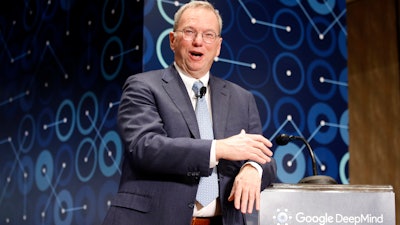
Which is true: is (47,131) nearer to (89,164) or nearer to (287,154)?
(89,164)

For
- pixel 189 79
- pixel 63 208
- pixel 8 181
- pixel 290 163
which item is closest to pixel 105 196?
pixel 63 208

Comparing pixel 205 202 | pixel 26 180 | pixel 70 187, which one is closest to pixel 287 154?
pixel 70 187

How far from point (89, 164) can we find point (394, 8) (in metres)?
2.70

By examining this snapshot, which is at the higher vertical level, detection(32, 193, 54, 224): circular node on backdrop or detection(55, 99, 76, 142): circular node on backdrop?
detection(55, 99, 76, 142): circular node on backdrop

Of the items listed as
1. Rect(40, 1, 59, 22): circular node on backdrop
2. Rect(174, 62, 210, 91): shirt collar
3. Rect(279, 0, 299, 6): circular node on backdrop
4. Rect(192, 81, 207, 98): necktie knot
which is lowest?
Rect(192, 81, 207, 98): necktie knot

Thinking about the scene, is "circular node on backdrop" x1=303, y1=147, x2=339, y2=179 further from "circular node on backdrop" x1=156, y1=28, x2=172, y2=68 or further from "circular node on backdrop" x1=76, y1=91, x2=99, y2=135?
"circular node on backdrop" x1=76, y1=91, x2=99, y2=135

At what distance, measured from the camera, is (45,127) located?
361 centimetres

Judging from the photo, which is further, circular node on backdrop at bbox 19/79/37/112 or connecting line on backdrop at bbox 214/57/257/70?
circular node on backdrop at bbox 19/79/37/112

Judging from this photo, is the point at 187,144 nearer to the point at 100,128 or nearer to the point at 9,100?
the point at 100,128

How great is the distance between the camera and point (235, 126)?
1960 mm

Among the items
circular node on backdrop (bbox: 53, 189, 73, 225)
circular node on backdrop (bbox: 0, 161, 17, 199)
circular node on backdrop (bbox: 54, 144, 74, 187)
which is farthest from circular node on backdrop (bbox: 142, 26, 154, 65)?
circular node on backdrop (bbox: 0, 161, 17, 199)

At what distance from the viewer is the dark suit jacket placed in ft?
5.57

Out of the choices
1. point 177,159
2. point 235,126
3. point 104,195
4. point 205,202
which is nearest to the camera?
point 177,159

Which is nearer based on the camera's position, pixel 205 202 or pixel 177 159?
pixel 177 159
